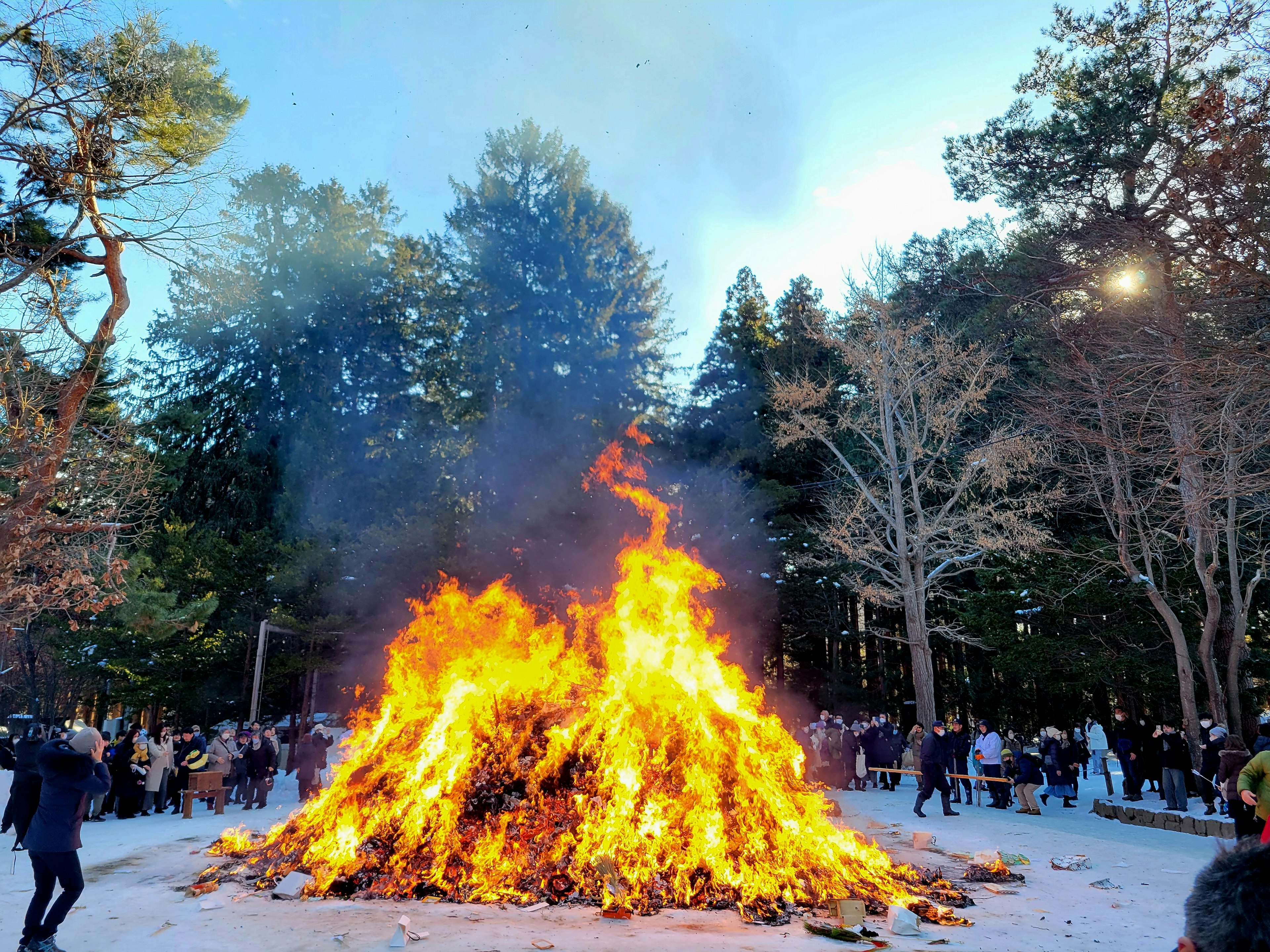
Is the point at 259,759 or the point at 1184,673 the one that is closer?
the point at 259,759

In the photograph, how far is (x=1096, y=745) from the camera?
81.9ft

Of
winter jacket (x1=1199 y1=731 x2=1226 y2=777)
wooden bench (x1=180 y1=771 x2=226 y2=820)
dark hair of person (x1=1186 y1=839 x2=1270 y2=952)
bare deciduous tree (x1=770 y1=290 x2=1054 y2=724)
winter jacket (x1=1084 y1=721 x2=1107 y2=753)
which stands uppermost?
bare deciduous tree (x1=770 y1=290 x2=1054 y2=724)

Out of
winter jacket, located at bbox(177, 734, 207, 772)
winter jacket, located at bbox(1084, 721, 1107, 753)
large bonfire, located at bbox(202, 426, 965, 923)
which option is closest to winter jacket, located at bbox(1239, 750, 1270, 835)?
large bonfire, located at bbox(202, 426, 965, 923)

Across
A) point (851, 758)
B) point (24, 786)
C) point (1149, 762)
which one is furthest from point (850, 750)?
point (24, 786)

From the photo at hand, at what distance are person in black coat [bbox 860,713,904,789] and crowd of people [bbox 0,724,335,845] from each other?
42.4ft

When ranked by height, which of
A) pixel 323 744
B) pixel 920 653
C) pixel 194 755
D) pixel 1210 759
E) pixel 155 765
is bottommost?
pixel 155 765

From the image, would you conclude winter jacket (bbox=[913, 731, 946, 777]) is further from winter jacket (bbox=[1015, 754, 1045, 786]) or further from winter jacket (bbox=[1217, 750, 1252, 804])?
winter jacket (bbox=[1217, 750, 1252, 804])

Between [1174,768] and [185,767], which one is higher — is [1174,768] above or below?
above

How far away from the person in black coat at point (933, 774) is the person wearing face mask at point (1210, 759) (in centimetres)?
398

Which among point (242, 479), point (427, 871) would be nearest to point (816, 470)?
point (242, 479)

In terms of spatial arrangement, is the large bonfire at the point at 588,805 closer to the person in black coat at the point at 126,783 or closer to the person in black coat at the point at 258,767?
the person in black coat at the point at 126,783

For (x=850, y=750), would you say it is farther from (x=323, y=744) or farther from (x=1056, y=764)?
(x=323, y=744)

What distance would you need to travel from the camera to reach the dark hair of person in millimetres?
1730

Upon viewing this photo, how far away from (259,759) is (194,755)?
1175mm
